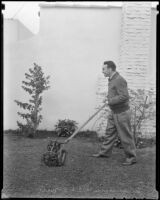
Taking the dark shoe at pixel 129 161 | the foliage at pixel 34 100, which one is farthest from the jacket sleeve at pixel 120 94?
the foliage at pixel 34 100

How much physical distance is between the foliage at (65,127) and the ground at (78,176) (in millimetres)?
1110

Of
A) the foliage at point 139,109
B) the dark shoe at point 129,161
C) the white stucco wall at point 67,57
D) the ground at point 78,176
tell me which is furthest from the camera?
the white stucco wall at point 67,57

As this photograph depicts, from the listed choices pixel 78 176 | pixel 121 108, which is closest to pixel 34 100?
pixel 121 108

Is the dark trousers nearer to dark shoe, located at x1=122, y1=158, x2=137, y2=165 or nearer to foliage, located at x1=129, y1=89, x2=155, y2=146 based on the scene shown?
dark shoe, located at x1=122, y1=158, x2=137, y2=165

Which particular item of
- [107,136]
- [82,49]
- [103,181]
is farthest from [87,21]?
[103,181]

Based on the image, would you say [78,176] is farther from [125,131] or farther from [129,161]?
[125,131]

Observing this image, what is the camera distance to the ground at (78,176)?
445 cm

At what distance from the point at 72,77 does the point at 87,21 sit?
125cm

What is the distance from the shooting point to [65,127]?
7879 millimetres

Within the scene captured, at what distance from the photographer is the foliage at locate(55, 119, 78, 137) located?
787 cm

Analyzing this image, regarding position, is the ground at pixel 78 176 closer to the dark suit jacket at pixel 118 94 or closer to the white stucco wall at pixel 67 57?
the dark suit jacket at pixel 118 94

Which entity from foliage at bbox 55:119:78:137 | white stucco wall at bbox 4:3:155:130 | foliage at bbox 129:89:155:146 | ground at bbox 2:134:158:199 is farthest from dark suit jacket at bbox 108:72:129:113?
white stucco wall at bbox 4:3:155:130

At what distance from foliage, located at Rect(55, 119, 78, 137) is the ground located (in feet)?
3.64

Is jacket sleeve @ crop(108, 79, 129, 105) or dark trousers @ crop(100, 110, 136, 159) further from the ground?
jacket sleeve @ crop(108, 79, 129, 105)
